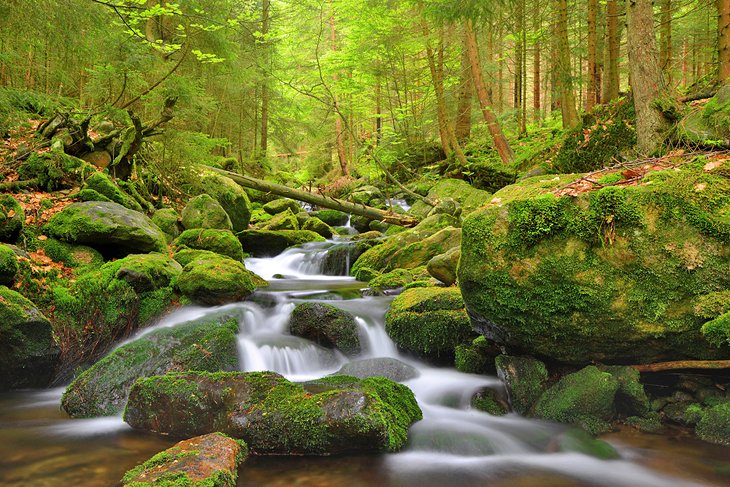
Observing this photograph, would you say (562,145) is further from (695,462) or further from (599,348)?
(695,462)

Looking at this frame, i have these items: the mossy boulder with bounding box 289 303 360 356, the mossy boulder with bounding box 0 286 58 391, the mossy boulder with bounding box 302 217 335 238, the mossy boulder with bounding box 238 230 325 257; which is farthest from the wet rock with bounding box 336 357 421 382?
the mossy boulder with bounding box 302 217 335 238

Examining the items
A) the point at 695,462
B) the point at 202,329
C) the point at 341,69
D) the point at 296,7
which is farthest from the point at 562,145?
the point at 296,7

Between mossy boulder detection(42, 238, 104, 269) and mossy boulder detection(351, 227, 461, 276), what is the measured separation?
205 inches

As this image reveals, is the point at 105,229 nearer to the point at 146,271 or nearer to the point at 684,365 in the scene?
the point at 146,271

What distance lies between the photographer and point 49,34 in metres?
7.30

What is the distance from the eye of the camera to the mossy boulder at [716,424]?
13.0 feet

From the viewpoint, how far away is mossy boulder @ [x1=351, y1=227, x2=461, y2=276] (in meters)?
9.35

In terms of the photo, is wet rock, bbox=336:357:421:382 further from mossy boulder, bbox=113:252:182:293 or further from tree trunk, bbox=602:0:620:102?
tree trunk, bbox=602:0:620:102

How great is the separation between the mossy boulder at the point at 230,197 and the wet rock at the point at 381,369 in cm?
794

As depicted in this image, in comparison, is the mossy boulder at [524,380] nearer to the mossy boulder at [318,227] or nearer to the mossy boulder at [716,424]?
the mossy boulder at [716,424]

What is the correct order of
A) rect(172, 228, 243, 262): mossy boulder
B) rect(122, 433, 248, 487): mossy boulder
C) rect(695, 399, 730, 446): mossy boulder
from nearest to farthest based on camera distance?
rect(122, 433, 248, 487): mossy boulder < rect(695, 399, 730, 446): mossy boulder < rect(172, 228, 243, 262): mossy boulder

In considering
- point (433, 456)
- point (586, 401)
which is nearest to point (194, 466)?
point (433, 456)

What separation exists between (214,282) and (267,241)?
16.3 ft

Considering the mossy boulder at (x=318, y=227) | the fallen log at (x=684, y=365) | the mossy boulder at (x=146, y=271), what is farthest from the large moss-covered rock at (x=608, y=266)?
the mossy boulder at (x=318, y=227)
